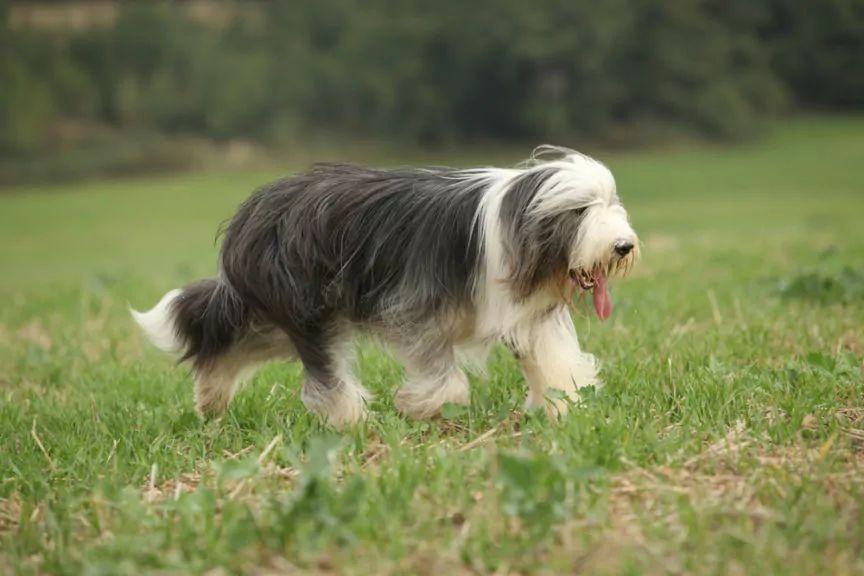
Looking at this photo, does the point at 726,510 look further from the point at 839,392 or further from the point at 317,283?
the point at 317,283

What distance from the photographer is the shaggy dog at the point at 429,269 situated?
4.40 metres

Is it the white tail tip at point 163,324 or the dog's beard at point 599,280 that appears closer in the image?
the dog's beard at point 599,280

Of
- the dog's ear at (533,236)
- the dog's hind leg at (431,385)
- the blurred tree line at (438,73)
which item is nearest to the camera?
the dog's ear at (533,236)

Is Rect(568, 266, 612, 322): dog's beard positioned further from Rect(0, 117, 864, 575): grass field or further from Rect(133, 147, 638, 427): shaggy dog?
Rect(0, 117, 864, 575): grass field

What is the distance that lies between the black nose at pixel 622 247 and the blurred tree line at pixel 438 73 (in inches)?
1621

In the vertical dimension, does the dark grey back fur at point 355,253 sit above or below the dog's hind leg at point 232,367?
above

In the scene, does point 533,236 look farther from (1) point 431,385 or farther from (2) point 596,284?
(1) point 431,385

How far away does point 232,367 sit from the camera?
5094mm

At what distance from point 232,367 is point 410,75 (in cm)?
4336

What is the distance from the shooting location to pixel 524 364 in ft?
15.5

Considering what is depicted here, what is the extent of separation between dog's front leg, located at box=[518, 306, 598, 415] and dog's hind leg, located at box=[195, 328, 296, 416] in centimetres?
122

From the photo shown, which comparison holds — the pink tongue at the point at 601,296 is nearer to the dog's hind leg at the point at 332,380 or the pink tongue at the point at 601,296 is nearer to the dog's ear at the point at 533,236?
the dog's ear at the point at 533,236

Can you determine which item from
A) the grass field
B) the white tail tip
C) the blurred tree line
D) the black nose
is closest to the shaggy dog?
the black nose

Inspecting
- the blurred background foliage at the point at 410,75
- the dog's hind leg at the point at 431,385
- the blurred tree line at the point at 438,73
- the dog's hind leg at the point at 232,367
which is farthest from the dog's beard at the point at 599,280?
the blurred background foliage at the point at 410,75
